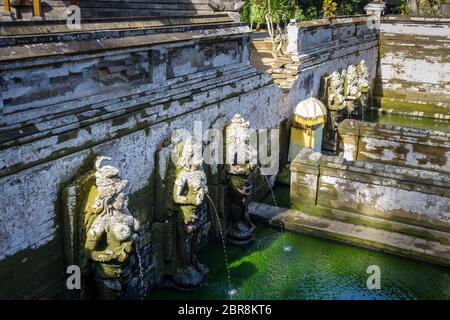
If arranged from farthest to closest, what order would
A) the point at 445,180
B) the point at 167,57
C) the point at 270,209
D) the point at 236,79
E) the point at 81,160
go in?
the point at 270,209 → the point at 236,79 → the point at 445,180 → the point at 167,57 → the point at 81,160

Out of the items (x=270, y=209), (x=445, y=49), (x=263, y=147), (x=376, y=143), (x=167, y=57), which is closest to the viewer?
(x=167, y=57)

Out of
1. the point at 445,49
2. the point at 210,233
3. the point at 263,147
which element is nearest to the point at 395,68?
the point at 445,49

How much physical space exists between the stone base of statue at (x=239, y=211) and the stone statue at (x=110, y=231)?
2835 mm

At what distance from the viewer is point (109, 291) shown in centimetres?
535

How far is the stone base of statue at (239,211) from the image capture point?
25.9ft

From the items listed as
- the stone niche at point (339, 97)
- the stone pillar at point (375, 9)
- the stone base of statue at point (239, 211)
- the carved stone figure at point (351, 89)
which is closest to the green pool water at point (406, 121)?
the stone niche at point (339, 97)

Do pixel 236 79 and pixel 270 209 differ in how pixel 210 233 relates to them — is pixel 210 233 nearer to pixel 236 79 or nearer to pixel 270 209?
pixel 270 209

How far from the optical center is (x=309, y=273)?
7.41 metres

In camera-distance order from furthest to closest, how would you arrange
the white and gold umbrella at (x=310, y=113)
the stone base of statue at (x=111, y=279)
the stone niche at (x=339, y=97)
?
the stone niche at (x=339, y=97), the white and gold umbrella at (x=310, y=113), the stone base of statue at (x=111, y=279)

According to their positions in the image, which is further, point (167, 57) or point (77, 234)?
point (167, 57)

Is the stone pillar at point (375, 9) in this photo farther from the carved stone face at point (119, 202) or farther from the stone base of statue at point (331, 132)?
the carved stone face at point (119, 202)

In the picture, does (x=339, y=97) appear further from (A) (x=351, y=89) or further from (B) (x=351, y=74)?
(B) (x=351, y=74)

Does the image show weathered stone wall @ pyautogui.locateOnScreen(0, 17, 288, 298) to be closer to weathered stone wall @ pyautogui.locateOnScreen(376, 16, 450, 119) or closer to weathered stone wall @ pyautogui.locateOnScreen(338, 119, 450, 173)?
weathered stone wall @ pyautogui.locateOnScreen(338, 119, 450, 173)

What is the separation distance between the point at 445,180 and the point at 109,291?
550 centimetres
